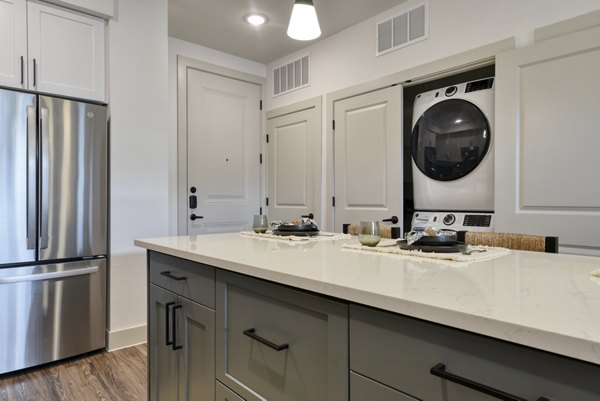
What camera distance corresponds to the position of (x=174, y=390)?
144cm

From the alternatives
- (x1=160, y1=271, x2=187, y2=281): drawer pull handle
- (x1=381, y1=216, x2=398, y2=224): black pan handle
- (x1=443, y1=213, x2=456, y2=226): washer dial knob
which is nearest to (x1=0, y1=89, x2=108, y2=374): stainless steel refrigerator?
(x1=160, y1=271, x2=187, y2=281): drawer pull handle

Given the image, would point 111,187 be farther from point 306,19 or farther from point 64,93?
point 306,19

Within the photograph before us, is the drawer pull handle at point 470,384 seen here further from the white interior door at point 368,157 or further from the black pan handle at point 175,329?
the white interior door at point 368,157

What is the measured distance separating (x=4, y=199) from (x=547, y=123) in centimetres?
326

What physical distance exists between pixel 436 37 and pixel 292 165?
184 centimetres

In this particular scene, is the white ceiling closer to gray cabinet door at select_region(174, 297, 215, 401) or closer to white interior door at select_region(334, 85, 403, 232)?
white interior door at select_region(334, 85, 403, 232)

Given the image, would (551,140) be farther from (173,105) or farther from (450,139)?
(173,105)

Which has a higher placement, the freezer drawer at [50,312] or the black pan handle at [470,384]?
the black pan handle at [470,384]

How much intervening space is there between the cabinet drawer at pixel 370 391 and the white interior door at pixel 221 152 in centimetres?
323

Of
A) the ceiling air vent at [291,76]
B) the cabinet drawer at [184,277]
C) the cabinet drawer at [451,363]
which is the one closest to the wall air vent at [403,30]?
the ceiling air vent at [291,76]

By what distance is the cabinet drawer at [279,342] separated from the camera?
0.81m

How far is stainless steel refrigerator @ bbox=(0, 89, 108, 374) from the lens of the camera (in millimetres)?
2279

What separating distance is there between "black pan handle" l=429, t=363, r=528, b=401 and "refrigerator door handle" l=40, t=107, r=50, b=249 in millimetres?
2545

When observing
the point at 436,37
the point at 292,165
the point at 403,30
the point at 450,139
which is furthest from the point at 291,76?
the point at 450,139
